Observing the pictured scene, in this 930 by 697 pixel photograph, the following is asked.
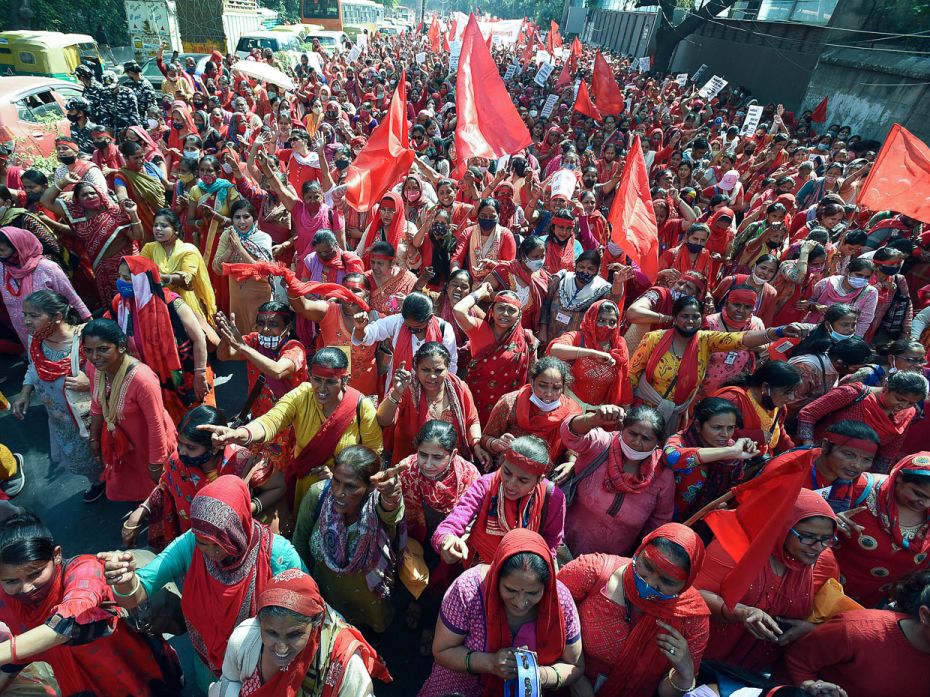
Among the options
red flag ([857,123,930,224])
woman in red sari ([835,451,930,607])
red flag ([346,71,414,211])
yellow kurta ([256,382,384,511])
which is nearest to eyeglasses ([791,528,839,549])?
woman in red sari ([835,451,930,607])

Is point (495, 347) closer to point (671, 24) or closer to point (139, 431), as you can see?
point (139, 431)

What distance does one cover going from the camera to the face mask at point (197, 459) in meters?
2.39

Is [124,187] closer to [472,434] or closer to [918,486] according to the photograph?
Answer: [472,434]

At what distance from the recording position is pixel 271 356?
339cm

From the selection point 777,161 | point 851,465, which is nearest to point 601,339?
point 851,465

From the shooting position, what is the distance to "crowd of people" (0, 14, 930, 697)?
6.25 ft

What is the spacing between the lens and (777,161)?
29.6ft

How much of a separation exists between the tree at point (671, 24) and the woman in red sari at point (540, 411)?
24.5 metres

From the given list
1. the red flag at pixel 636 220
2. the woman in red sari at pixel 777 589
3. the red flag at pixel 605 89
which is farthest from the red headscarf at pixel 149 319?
the red flag at pixel 605 89

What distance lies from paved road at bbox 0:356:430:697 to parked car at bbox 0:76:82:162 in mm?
5168

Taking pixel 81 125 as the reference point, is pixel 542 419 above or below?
above

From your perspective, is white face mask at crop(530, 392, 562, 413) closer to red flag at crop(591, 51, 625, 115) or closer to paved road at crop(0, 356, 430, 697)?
paved road at crop(0, 356, 430, 697)

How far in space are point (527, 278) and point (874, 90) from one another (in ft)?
41.4

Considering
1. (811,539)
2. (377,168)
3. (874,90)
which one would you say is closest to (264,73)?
(377,168)
